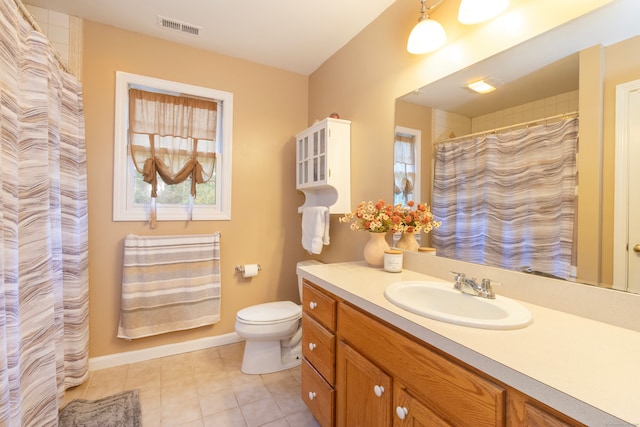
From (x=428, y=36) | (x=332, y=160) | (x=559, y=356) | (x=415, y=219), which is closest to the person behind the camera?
(x=559, y=356)

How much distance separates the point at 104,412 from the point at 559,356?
6.95 ft

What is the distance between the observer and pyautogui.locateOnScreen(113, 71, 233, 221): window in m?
2.07

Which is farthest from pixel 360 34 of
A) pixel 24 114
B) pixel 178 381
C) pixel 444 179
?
pixel 178 381

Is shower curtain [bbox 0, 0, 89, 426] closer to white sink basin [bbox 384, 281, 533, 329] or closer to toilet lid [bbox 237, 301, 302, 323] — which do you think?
toilet lid [bbox 237, 301, 302, 323]

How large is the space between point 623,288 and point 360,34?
6.55 feet

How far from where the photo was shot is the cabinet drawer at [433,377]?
26.2 inches

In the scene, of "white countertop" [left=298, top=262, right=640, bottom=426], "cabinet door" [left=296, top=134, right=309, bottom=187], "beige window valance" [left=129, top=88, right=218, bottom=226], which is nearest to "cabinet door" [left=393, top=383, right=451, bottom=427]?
"white countertop" [left=298, top=262, right=640, bottom=426]

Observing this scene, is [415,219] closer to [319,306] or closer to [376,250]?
[376,250]

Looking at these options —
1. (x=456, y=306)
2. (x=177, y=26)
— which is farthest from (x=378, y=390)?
(x=177, y=26)

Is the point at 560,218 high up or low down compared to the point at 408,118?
down

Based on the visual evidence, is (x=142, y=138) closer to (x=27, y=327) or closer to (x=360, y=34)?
(x=27, y=327)

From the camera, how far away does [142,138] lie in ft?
6.96

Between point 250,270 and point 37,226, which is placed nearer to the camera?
A: point 37,226

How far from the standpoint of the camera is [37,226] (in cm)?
127
